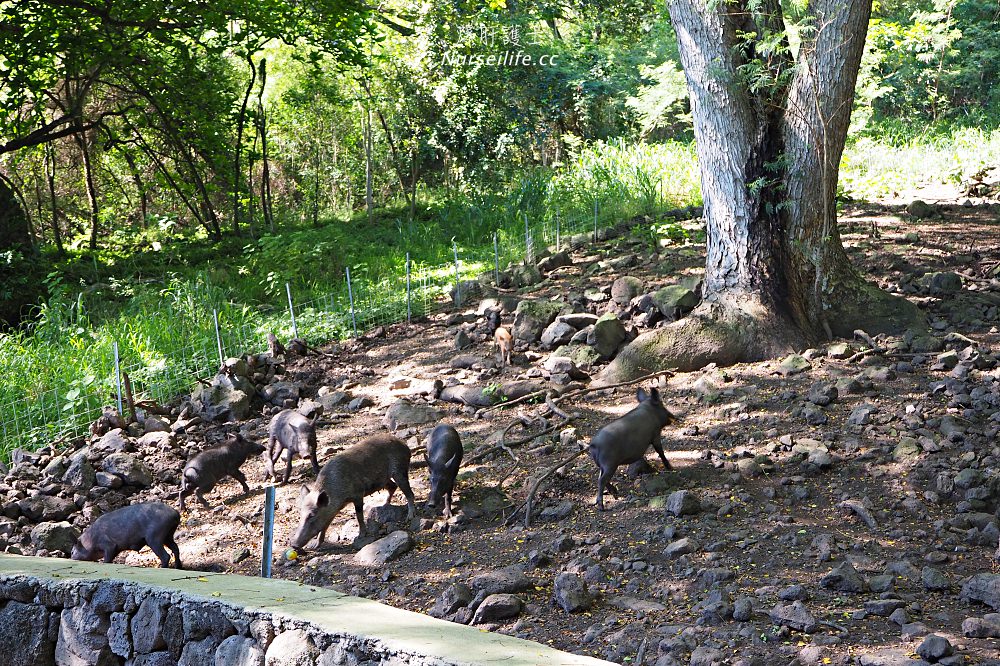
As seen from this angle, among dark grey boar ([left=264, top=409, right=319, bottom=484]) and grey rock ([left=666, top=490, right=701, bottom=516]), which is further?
dark grey boar ([left=264, top=409, right=319, bottom=484])

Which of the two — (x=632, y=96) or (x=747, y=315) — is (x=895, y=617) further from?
(x=632, y=96)

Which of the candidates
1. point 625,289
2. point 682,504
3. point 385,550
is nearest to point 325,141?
point 625,289

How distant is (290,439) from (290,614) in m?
3.93

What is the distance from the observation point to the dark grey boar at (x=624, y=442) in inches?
→ 243

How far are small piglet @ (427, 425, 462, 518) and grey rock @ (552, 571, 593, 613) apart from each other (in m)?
1.62

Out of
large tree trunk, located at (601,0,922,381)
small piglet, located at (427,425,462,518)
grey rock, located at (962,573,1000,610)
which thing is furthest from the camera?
large tree trunk, located at (601,0,922,381)

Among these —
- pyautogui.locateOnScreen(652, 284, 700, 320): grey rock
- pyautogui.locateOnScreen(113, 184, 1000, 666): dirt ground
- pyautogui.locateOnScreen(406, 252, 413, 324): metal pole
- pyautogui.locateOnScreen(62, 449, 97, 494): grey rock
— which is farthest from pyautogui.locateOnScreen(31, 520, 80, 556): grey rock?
pyautogui.locateOnScreen(652, 284, 700, 320): grey rock

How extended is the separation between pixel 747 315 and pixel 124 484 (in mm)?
5620

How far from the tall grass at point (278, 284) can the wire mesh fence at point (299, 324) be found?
23 millimetres

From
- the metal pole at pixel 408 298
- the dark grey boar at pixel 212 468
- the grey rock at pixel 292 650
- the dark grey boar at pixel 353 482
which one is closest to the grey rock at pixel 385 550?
the dark grey boar at pixel 353 482

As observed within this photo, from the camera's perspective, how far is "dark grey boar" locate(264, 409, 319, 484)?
24.5 feet

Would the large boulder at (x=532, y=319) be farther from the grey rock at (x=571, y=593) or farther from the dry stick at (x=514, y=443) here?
the grey rock at (x=571, y=593)

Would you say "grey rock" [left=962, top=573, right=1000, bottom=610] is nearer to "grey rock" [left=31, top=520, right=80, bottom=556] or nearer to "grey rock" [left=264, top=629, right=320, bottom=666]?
"grey rock" [left=264, top=629, right=320, bottom=666]

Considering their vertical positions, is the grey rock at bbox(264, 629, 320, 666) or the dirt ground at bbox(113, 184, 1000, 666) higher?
the grey rock at bbox(264, 629, 320, 666)
